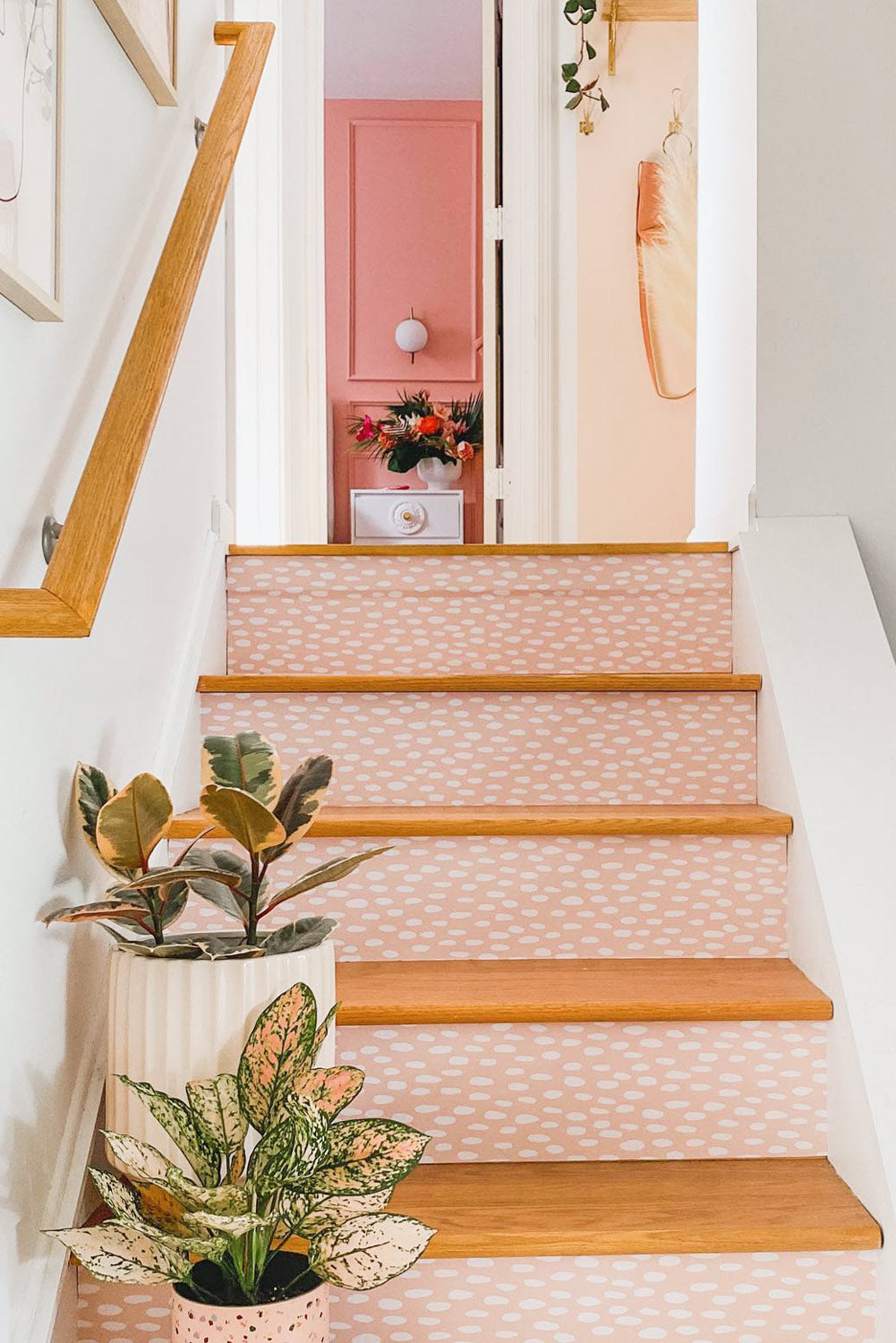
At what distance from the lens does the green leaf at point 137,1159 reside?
107cm

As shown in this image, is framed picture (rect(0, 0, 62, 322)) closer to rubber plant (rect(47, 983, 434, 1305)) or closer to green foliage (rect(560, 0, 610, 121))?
rubber plant (rect(47, 983, 434, 1305))

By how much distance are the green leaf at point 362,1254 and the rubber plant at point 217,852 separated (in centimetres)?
28

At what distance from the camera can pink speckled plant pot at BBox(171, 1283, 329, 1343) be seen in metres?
1.05

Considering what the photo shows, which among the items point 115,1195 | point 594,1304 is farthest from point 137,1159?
point 594,1304

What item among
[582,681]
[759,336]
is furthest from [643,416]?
[582,681]

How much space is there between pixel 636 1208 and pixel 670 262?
336 cm

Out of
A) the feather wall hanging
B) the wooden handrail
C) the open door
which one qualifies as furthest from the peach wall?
the wooden handrail

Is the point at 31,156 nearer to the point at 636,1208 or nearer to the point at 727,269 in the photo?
the point at 636,1208

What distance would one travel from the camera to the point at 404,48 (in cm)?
567

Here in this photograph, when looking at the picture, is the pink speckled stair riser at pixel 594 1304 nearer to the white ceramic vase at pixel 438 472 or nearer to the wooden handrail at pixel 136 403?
the wooden handrail at pixel 136 403

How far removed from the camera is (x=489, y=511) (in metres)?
4.05

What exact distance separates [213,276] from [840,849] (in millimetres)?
1542

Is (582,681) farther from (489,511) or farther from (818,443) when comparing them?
(489,511)

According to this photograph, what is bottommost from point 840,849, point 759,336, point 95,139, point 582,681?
point 840,849
